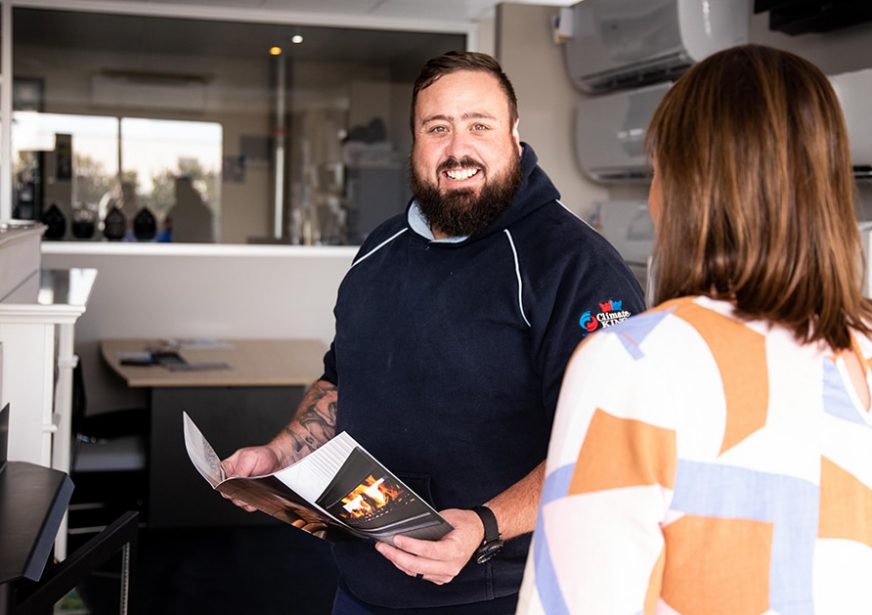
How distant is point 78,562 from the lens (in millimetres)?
2146

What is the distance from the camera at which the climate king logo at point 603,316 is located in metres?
1.81

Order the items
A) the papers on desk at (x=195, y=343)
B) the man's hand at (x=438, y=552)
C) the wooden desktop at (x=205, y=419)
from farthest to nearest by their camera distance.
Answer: the papers on desk at (x=195, y=343) < the wooden desktop at (x=205, y=419) < the man's hand at (x=438, y=552)

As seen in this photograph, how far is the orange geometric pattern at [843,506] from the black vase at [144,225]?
18.3 ft

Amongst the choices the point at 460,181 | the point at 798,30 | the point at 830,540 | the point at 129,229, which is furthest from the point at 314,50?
the point at 830,540

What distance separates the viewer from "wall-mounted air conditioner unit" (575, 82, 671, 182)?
507cm

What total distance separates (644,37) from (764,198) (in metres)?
4.04

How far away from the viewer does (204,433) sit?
5.30m

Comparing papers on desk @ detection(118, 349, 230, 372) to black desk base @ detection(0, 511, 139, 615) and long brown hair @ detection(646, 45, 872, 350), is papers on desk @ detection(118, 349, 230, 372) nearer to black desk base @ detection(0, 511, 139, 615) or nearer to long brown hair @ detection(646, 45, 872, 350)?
black desk base @ detection(0, 511, 139, 615)

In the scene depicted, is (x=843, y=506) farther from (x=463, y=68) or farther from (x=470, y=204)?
(x=463, y=68)

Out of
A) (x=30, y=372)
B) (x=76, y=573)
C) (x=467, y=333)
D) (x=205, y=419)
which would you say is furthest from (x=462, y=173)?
(x=205, y=419)

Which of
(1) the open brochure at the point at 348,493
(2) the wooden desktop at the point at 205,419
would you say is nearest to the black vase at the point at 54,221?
(2) the wooden desktop at the point at 205,419

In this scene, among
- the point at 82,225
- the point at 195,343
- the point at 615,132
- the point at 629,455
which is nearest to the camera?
the point at 629,455

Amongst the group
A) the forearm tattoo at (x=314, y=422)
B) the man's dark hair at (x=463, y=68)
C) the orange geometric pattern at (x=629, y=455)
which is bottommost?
the forearm tattoo at (x=314, y=422)

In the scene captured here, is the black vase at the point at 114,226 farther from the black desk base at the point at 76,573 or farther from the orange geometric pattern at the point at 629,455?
the orange geometric pattern at the point at 629,455
